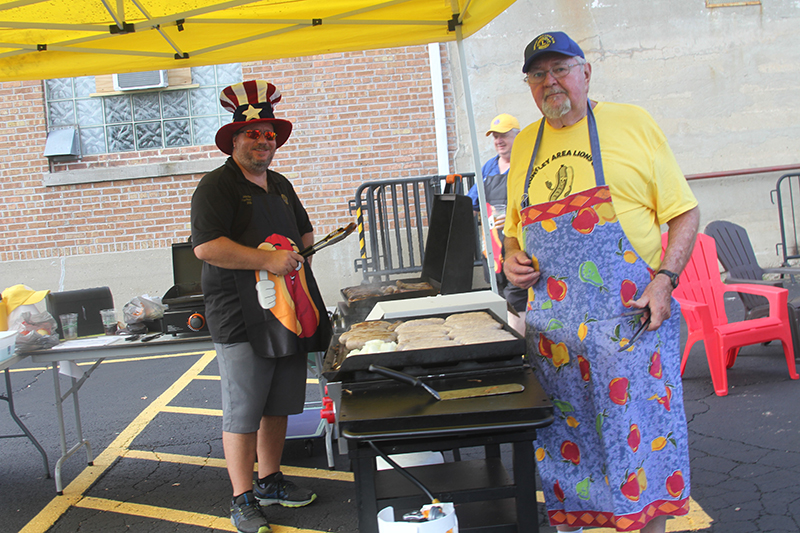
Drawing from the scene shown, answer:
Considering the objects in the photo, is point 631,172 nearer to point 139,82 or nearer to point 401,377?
point 401,377

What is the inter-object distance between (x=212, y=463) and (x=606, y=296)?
3.12 m

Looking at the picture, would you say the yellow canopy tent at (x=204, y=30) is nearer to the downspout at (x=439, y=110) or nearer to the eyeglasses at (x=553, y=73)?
the eyeglasses at (x=553, y=73)

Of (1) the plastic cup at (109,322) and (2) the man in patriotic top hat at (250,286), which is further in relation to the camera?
(1) the plastic cup at (109,322)

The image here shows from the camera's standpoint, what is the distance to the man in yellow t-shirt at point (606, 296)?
2.04 metres

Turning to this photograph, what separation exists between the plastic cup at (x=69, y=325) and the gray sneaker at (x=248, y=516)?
6.02 feet

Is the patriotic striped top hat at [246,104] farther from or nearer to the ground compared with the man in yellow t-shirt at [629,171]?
farther from the ground

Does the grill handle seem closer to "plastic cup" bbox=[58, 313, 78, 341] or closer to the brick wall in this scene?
"plastic cup" bbox=[58, 313, 78, 341]

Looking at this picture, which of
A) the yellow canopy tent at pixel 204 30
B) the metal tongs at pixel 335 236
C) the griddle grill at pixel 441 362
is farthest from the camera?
the yellow canopy tent at pixel 204 30

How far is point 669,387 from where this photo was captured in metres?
2.09

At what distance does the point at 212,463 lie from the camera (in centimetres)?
413

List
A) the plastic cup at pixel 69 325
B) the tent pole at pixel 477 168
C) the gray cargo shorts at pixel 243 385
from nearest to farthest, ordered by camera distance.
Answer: the gray cargo shorts at pixel 243 385 → the tent pole at pixel 477 168 → the plastic cup at pixel 69 325

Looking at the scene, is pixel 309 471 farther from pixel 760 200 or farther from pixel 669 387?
pixel 760 200

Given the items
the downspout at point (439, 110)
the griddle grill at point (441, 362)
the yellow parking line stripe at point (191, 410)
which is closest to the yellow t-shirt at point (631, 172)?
the griddle grill at point (441, 362)

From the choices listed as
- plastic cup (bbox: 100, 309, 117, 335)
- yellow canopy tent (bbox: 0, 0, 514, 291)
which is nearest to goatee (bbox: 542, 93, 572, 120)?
yellow canopy tent (bbox: 0, 0, 514, 291)
